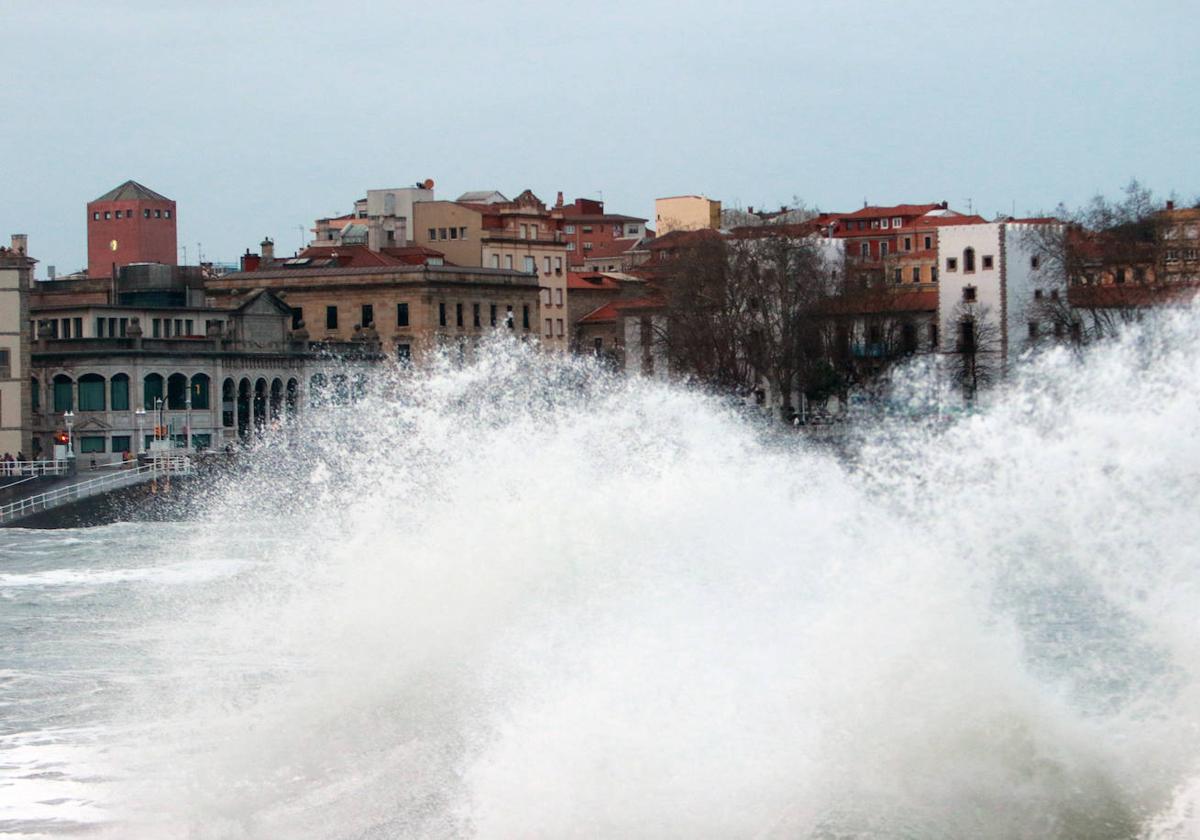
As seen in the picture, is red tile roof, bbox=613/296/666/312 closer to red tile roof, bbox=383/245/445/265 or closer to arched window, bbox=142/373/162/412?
red tile roof, bbox=383/245/445/265

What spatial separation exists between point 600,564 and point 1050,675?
21.0 feet

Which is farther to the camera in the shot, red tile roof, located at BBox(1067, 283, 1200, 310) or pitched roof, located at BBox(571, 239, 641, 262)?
pitched roof, located at BBox(571, 239, 641, 262)

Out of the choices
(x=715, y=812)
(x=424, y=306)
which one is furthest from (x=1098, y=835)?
(x=424, y=306)

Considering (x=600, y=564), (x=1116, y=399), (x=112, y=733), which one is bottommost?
(x=112, y=733)

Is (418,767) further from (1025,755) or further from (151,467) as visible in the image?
(151,467)

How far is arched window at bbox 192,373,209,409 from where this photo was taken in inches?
3588

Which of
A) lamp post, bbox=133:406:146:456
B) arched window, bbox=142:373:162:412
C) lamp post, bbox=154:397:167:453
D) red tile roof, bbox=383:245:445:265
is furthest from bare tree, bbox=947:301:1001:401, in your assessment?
lamp post, bbox=133:406:146:456

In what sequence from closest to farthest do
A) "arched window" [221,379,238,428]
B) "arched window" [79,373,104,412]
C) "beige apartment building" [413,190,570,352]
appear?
"arched window" [79,373,104,412]
"arched window" [221,379,238,428]
"beige apartment building" [413,190,570,352]

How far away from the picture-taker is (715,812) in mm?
22516

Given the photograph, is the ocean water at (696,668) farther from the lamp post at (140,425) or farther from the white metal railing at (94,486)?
the lamp post at (140,425)

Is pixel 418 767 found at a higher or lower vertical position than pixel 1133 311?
lower

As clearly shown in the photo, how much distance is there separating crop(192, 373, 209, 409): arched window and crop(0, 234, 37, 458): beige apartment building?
31.9 feet

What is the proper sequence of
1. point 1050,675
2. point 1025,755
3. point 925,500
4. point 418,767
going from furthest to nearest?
point 1050,675, point 925,500, point 418,767, point 1025,755

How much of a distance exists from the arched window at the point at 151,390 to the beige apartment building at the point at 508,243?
104 feet
